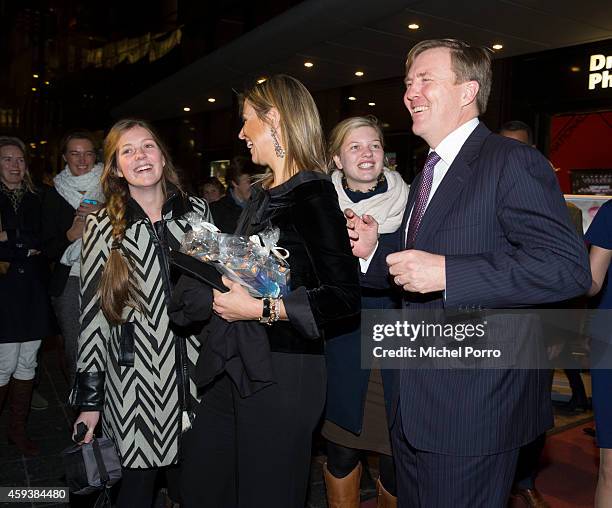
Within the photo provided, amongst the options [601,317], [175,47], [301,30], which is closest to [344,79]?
[301,30]

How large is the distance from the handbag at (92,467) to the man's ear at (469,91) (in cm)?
191

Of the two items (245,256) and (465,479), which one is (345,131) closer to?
(245,256)

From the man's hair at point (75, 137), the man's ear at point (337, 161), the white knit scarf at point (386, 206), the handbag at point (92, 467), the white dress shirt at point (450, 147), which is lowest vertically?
the handbag at point (92, 467)

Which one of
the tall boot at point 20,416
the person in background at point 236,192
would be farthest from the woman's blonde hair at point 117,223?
the person in background at point 236,192

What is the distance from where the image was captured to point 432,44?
1.88 m

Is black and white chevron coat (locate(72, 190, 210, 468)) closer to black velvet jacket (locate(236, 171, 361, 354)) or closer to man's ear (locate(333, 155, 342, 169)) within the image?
black velvet jacket (locate(236, 171, 361, 354))

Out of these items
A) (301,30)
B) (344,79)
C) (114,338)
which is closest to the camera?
(114,338)

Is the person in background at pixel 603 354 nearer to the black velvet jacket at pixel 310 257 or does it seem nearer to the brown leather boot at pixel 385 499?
the brown leather boot at pixel 385 499

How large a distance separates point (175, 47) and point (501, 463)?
14815mm

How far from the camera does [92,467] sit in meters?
2.31

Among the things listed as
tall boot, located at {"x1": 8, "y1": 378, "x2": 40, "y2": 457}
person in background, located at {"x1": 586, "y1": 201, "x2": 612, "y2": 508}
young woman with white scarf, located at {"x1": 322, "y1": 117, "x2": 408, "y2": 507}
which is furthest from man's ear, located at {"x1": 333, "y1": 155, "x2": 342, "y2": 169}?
tall boot, located at {"x1": 8, "y1": 378, "x2": 40, "y2": 457}

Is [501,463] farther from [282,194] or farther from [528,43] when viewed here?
[528,43]

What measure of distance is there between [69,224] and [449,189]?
3.38m

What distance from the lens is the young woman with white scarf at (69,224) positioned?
409 centimetres
